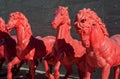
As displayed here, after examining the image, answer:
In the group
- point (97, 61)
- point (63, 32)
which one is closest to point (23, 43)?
point (63, 32)

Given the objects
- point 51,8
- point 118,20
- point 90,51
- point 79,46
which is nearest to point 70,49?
point 79,46

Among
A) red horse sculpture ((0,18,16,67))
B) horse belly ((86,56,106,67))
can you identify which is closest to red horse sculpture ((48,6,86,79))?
horse belly ((86,56,106,67))

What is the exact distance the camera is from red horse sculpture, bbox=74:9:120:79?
305 cm

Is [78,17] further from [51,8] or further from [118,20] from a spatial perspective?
[51,8]

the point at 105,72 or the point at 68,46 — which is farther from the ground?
the point at 68,46

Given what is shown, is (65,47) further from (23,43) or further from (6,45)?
(6,45)

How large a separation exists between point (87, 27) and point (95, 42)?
0.20 m

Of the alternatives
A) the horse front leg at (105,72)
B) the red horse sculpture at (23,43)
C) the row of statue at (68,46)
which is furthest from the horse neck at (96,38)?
the red horse sculpture at (23,43)

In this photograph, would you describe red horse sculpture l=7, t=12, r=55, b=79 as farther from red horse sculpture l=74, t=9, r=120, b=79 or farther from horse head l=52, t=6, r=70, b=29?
red horse sculpture l=74, t=9, r=120, b=79

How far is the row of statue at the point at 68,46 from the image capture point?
3.11 meters

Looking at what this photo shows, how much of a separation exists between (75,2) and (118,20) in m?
1.09

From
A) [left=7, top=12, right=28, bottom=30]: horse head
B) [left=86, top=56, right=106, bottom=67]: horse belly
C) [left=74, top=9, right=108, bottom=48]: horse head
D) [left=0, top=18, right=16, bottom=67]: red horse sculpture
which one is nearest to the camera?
[left=74, top=9, right=108, bottom=48]: horse head

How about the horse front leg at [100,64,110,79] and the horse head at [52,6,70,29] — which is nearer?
the horse front leg at [100,64,110,79]

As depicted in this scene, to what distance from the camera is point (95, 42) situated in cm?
312
